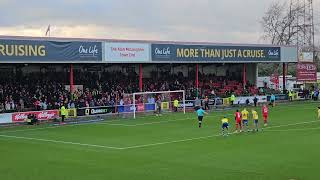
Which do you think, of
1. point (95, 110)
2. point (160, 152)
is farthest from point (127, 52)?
point (160, 152)

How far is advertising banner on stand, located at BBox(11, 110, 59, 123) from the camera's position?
146 feet

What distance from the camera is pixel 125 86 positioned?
58.4m

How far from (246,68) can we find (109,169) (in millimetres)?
53723

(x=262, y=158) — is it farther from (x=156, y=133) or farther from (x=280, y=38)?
(x=280, y=38)

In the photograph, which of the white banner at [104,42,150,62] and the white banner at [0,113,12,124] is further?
the white banner at [104,42,150,62]

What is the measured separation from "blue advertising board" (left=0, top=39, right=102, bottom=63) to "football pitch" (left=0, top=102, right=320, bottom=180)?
7.03m

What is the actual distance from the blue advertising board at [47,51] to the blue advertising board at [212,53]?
7.67 m

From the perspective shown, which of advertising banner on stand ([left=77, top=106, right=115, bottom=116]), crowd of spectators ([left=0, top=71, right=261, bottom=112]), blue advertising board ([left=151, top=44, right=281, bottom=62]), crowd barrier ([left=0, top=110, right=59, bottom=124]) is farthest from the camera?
blue advertising board ([left=151, top=44, right=281, bottom=62])

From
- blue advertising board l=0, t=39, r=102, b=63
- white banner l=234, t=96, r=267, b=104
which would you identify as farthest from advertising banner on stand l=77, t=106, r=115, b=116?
white banner l=234, t=96, r=267, b=104

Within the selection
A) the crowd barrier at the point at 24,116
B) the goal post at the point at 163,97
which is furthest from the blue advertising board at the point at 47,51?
the goal post at the point at 163,97

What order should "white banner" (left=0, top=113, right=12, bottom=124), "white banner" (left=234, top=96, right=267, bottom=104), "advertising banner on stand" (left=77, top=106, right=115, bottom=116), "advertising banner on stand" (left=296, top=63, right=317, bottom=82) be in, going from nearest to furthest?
"white banner" (left=0, top=113, right=12, bottom=124) < "advertising banner on stand" (left=77, top=106, right=115, bottom=116) < "white banner" (left=234, top=96, right=267, bottom=104) < "advertising banner on stand" (left=296, top=63, right=317, bottom=82)

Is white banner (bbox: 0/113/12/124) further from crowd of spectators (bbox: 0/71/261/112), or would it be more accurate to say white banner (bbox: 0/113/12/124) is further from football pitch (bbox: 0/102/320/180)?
football pitch (bbox: 0/102/320/180)

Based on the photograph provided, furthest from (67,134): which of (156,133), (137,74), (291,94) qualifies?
(291,94)

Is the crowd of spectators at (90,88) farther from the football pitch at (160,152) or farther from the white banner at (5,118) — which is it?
the football pitch at (160,152)
